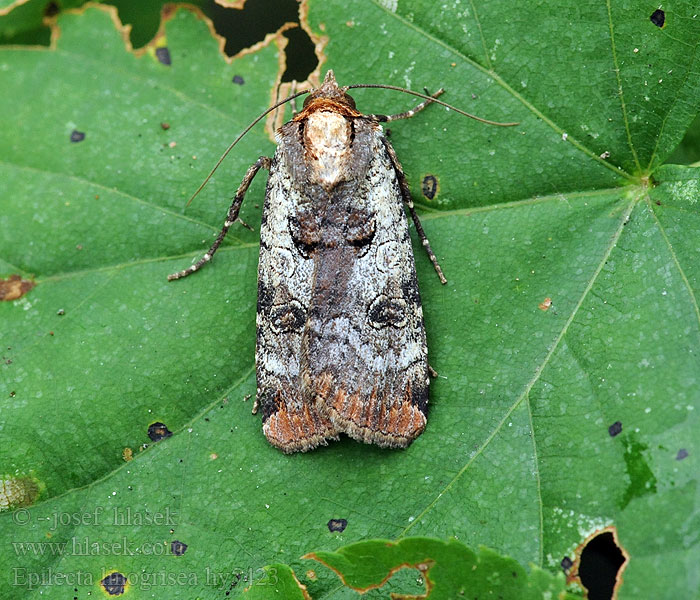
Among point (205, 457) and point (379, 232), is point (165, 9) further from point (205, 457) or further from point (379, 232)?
point (205, 457)

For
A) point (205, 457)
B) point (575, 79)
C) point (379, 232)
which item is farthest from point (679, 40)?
point (205, 457)

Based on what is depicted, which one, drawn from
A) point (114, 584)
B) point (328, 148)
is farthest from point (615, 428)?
point (114, 584)

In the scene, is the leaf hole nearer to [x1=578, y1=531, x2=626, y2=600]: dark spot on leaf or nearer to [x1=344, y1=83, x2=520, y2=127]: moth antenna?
[x1=578, y1=531, x2=626, y2=600]: dark spot on leaf

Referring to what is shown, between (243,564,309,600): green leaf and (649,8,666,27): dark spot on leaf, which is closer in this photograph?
(243,564,309,600): green leaf

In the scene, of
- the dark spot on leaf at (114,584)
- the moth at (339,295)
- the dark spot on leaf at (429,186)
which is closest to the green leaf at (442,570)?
the moth at (339,295)

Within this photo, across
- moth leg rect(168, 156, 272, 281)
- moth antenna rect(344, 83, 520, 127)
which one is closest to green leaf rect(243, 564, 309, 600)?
moth leg rect(168, 156, 272, 281)
